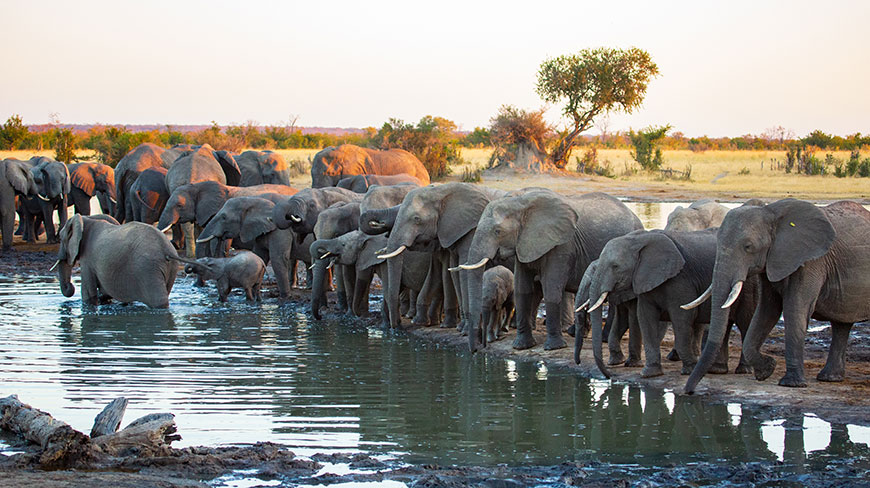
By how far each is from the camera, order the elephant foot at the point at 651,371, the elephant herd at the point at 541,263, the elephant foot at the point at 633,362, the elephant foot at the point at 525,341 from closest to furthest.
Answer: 1. the elephant herd at the point at 541,263
2. the elephant foot at the point at 651,371
3. the elephant foot at the point at 633,362
4. the elephant foot at the point at 525,341

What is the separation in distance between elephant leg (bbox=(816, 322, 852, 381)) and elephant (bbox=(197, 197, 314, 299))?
8.46 m

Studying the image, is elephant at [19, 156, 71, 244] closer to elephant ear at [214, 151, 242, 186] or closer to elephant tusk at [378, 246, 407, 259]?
elephant ear at [214, 151, 242, 186]

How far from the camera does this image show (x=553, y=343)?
11.0m

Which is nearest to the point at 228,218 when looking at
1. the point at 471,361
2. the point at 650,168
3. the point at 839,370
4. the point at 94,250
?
the point at 94,250

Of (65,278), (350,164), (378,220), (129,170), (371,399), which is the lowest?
(371,399)

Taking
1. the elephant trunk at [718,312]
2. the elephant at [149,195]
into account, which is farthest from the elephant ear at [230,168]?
the elephant trunk at [718,312]

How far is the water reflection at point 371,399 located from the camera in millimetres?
7371

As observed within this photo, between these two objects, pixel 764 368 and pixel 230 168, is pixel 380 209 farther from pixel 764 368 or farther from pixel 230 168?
pixel 230 168

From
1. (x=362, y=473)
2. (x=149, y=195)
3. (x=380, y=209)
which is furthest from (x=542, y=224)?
(x=149, y=195)

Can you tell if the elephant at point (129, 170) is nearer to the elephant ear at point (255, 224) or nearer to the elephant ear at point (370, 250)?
the elephant ear at point (255, 224)

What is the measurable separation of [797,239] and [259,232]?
357 inches

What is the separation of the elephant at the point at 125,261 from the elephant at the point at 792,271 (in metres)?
7.60

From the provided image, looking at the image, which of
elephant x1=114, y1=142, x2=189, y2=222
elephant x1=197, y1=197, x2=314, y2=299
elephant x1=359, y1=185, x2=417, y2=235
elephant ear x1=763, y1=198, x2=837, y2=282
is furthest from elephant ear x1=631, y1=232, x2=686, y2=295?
elephant x1=114, y1=142, x2=189, y2=222

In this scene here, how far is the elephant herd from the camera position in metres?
8.64
